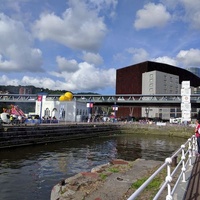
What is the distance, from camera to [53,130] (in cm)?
3238

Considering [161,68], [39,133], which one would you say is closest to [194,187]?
[39,133]

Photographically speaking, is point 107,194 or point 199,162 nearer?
point 107,194

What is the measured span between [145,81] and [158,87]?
6.65 m

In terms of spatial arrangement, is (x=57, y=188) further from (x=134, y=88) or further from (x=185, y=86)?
(x=134, y=88)

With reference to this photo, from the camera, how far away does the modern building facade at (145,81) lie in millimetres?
113375

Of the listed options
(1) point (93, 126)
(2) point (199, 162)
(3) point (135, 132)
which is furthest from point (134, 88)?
(2) point (199, 162)

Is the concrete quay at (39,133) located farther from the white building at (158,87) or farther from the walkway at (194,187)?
the white building at (158,87)

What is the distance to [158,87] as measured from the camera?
11575 centimetres

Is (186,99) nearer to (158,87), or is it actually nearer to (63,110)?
(63,110)

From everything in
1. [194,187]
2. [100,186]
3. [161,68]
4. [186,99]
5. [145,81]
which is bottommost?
[100,186]

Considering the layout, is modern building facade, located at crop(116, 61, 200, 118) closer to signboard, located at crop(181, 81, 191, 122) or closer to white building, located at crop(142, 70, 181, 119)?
white building, located at crop(142, 70, 181, 119)

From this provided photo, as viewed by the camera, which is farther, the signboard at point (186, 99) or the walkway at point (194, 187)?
the signboard at point (186, 99)

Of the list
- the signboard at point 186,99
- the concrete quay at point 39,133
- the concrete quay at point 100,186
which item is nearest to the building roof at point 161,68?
the concrete quay at point 39,133

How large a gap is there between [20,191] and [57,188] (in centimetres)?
274
